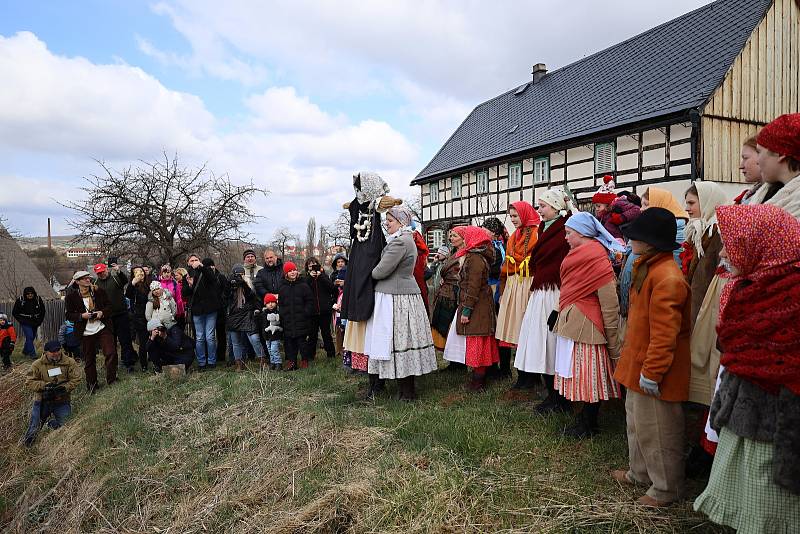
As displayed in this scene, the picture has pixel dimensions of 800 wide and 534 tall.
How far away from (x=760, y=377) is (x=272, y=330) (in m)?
6.77

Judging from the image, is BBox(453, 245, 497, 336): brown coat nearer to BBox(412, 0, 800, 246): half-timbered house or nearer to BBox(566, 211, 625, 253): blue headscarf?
BBox(566, 211, 625, 253): blue headscarf

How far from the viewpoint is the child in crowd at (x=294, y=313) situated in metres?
7.84

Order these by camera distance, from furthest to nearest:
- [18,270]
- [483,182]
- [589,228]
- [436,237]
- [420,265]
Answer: [18,270] → [436,237] → [483,182] → [420,265] → [589,228]

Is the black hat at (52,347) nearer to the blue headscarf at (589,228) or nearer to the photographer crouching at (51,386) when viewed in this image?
the photographer crouching at (51,386)

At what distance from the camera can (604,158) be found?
53.4 ft

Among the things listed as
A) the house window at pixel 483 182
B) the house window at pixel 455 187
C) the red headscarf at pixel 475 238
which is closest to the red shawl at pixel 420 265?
the red headscarf at pixel 475 238

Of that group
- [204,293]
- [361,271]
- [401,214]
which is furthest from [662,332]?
[204,293]

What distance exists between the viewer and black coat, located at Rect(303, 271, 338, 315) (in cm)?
838

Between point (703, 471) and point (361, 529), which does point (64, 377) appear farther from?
point (703, 471)

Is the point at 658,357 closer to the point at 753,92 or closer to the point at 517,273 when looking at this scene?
the point at 517,273

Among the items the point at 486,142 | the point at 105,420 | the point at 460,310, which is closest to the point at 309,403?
the point at 460,310

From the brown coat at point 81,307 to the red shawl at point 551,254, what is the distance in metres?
7.14

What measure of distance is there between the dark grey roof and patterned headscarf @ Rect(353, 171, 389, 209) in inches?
440

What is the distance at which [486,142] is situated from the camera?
913 inches
